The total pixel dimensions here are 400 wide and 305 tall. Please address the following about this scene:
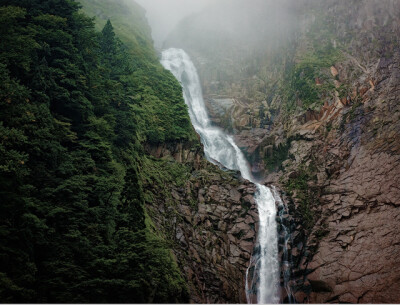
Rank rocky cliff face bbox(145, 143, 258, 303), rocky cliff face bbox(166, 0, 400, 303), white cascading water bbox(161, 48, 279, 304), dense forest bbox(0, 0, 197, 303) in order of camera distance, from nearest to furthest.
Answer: dense forest bbox(0, 0, 197, 303) → rocky cliff face bbox(145, 143, 258, 303) → rocky cliff face bbox(166, 0, 400, 303) → white cascading water bbox(161, 48, 279, 304)

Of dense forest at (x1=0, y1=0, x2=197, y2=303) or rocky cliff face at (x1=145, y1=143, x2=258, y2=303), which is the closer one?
dense forest at (x1=0, y1=0, x2=197, y2=303)

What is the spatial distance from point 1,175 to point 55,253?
143 inches

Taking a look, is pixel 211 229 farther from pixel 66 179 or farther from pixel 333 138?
pixel 333 138

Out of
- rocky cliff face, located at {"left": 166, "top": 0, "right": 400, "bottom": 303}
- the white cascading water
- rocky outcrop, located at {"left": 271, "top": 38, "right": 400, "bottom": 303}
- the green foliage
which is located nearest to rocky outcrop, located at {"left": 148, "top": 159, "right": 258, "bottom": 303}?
the white cascading water

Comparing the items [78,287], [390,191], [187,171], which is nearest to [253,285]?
[187,171]

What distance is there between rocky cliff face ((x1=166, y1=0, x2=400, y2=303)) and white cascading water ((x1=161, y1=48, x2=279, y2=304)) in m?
1.44

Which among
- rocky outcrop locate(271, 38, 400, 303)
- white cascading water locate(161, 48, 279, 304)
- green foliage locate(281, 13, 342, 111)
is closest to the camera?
rocky outcrop locate(271, 38, 400, 303)

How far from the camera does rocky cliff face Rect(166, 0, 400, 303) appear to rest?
2150 centimetres

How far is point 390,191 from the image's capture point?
2311 cm

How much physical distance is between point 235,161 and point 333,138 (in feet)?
37.9

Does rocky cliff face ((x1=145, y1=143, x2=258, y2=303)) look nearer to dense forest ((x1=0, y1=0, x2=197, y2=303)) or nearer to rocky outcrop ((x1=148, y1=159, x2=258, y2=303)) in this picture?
rocky outcrop ((x1=148, y1=159, x2=258, y2=303))

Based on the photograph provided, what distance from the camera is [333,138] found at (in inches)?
1204

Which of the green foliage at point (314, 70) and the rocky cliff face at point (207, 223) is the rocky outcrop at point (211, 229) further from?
the green foliage at point (314, 70)

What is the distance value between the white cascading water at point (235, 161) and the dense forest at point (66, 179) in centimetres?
879
